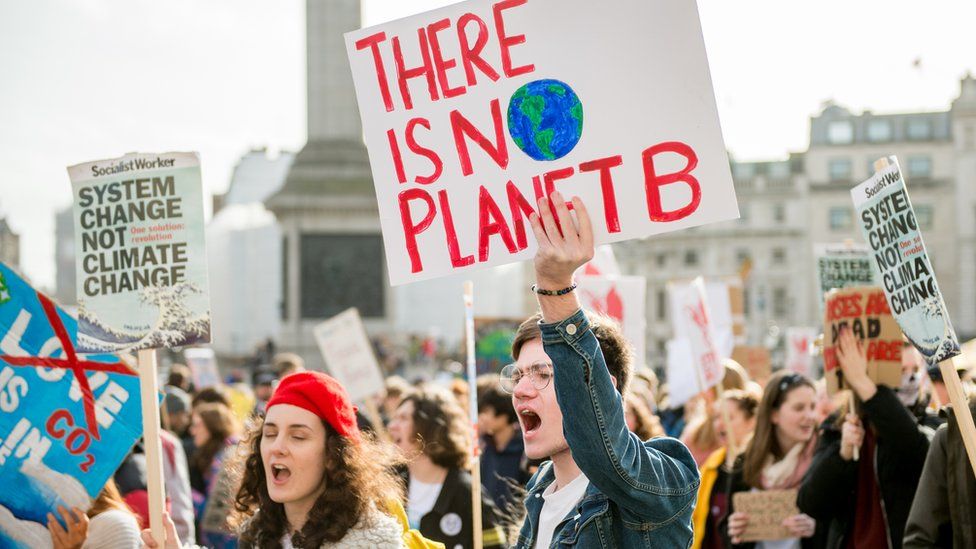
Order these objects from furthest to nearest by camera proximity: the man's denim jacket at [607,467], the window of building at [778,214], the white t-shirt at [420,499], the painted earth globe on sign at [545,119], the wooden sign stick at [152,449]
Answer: the window of building at [778,214], the white t-shirt at [420,499], the wooden sign stick at [152,449], the painted earth globe on sign at [545,119], the man's denim jacket at [607,467]

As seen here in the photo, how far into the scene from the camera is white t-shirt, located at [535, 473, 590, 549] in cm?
288

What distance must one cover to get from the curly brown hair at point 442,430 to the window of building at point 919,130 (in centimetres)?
7389

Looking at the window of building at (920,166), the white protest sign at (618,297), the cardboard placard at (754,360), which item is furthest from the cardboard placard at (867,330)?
the window of building at (920,166)

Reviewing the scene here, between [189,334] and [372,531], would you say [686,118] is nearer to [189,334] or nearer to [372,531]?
[372,531]

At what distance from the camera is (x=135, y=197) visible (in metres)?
3.95

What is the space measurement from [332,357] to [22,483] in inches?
291

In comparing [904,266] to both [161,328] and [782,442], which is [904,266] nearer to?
[782,442]

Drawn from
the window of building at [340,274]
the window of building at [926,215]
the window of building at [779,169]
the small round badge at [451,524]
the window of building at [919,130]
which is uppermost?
the window of building at [919,130]

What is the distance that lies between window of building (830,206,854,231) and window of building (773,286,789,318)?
558 centimetres

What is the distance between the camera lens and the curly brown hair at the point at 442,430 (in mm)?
5707

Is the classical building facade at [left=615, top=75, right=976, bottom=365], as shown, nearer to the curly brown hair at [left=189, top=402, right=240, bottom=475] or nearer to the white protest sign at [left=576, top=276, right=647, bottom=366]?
the white protest sign at [left=576, top=276, right=647, bottom=366]

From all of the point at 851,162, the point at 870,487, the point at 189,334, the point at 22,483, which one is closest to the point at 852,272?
the point at 870,487

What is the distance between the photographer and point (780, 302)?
249 ft

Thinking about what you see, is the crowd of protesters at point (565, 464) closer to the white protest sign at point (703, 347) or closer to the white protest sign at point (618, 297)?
the white protest sign at point (703, 347)
